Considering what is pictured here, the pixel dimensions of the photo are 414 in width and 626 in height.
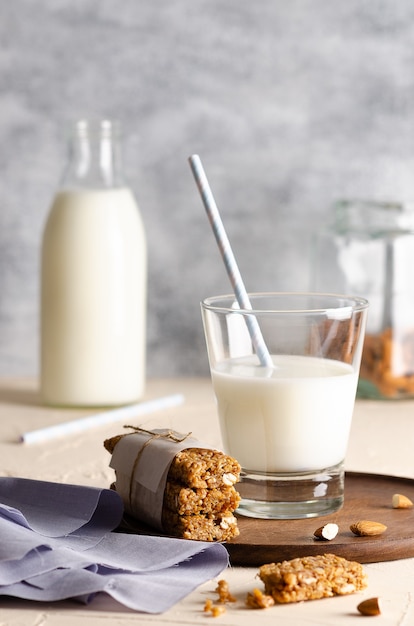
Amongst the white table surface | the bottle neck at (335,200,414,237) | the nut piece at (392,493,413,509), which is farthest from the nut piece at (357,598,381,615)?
the bottle neck at (335,200,414,237)

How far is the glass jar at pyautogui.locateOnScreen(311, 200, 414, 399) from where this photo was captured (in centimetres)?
170

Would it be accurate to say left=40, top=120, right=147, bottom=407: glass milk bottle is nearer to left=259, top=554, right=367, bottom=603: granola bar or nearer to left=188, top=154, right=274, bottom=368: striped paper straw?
left=188, top=154, right=274, bottom=368: striped paper straw

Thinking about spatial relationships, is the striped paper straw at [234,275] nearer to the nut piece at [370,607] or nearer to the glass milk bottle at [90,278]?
the nut piece at [370,607]

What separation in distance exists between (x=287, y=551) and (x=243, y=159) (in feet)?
3.79

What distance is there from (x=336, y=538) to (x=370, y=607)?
144 mm

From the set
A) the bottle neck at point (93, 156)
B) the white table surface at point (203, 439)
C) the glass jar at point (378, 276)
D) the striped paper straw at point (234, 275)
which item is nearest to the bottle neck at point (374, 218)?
the glass jar at point (378, 276)

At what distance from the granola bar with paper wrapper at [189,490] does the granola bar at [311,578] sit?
9 cm

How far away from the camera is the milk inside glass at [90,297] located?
163 cm

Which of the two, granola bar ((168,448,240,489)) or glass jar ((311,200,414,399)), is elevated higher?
glass jar ((311,200,414,399))

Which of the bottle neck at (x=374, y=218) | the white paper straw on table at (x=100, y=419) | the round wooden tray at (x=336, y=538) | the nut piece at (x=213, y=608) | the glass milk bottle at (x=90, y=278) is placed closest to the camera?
the nut piece at (x=213, y=608)

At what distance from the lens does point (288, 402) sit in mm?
958

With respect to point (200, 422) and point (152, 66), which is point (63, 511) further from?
point (152, 66)

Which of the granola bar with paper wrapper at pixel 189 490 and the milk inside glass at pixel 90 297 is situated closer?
the granola bar with paper wrapper at pixel 189 490

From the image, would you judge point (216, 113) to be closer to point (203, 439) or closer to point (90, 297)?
point (90, 297)
